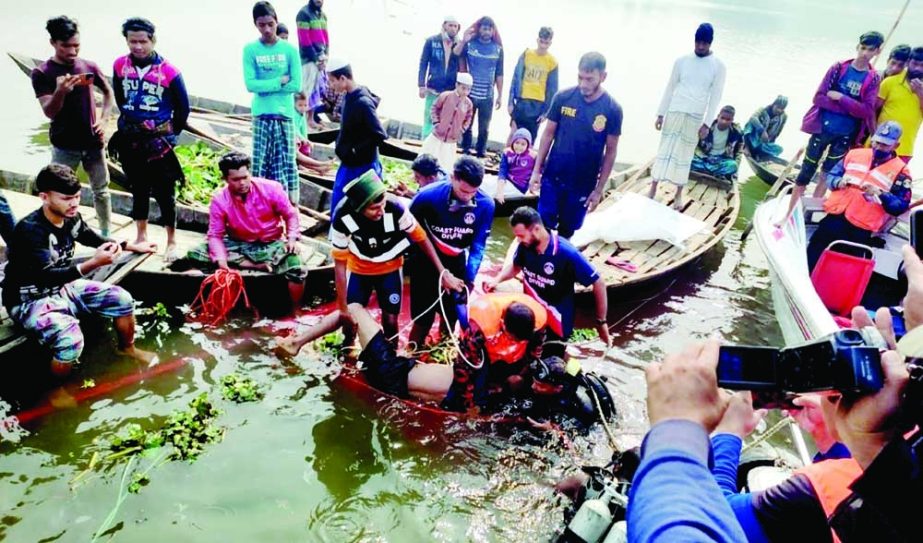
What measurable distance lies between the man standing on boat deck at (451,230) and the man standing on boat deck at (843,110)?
4.11 meters

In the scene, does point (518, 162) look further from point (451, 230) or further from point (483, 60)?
point (451, 230)

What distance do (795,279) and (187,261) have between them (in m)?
5.85

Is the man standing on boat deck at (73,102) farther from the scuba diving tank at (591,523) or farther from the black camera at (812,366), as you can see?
the black camera at (812,366)

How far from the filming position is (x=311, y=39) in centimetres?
1035

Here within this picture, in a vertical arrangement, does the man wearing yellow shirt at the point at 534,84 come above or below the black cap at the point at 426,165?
above

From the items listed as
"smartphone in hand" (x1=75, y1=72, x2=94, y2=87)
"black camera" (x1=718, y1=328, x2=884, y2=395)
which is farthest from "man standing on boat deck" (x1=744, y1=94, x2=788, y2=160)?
"black camera" (x1=718, y1=328, x2=884, y2=395)

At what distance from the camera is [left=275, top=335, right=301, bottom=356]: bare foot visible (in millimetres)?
5293

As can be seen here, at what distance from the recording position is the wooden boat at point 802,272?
5.36 m

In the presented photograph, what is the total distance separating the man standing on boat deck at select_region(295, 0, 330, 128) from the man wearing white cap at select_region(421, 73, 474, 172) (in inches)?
120

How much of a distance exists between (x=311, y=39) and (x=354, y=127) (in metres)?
5.38

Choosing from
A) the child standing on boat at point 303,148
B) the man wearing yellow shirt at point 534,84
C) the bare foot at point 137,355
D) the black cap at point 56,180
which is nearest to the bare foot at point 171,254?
the bare foot at point 137,355

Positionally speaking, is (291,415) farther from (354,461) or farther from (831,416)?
(831,416)

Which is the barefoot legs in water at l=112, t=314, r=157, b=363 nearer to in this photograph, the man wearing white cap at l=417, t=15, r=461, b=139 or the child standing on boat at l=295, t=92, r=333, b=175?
the child standing on boat at l=295, t=92, r=333, b=175

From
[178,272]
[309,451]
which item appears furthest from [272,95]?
[309,451]
